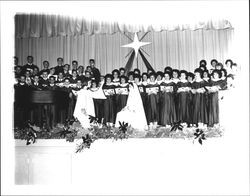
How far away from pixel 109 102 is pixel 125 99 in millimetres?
252

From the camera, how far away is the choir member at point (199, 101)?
6.08 metres

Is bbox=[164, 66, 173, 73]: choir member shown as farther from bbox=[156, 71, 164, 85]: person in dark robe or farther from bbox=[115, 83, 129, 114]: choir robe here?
bbox=[115, 83, 129, 114]: choir robe

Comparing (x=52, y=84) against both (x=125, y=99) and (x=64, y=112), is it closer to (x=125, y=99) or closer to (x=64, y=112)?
(x=64, y=112)

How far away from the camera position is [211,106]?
241 inches

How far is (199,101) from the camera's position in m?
6.14

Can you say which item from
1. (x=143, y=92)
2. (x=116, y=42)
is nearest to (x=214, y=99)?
(x=143, y=92)

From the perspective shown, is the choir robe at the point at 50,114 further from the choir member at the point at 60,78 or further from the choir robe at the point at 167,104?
the choir robe at the point at 167,104

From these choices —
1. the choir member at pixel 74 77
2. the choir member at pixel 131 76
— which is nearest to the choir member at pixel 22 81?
the choir member at pixel 74 77

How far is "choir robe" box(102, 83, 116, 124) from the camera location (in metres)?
6.10

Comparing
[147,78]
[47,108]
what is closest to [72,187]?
[47,108]

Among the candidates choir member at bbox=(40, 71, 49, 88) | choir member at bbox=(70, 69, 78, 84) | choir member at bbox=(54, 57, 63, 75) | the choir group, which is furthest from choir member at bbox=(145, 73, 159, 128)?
choir member at bbox=(40, 71, 49, 88)

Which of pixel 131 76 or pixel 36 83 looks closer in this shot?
pixel 36 83

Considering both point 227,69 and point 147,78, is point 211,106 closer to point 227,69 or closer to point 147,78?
point 227,69

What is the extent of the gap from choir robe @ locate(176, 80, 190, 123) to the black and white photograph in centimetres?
2
